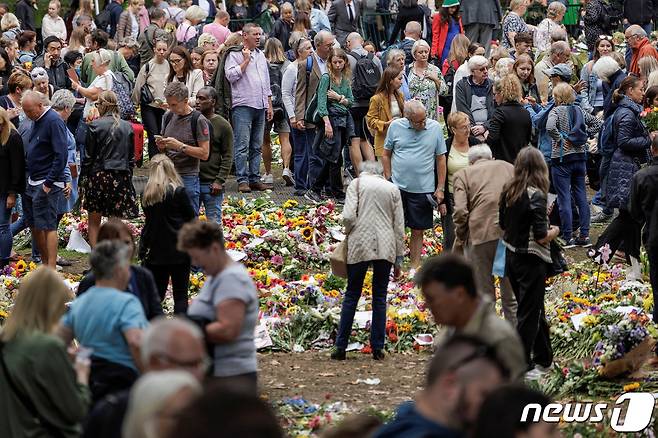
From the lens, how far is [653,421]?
374 inches

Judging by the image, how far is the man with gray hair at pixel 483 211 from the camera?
1163 cm

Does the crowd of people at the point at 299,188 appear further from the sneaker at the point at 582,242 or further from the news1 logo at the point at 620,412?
the news1 logo at the point at 620,412

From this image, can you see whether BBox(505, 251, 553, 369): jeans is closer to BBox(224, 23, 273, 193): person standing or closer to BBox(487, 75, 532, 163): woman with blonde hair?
BBox(487, 75, 532, 163): woman with blonde hair

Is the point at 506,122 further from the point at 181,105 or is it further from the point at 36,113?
the point at 36,113

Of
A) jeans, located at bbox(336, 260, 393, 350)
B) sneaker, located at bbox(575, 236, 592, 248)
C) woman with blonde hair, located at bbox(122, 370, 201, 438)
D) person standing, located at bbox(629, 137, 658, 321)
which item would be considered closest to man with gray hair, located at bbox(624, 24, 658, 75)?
sneaker, located at bbox(575, 236, 592, 248)

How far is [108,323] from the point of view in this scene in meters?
7.57

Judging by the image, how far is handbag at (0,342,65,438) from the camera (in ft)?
23.1

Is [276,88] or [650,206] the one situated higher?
[276,88]

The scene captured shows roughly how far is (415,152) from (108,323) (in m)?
7.38

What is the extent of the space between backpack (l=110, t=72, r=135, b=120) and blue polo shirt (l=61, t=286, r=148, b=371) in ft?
35.1

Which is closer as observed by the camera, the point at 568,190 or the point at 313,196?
the point at 568,190

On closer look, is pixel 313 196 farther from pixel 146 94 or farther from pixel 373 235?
pixel 373 235

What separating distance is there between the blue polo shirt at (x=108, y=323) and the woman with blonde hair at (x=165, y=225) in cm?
367

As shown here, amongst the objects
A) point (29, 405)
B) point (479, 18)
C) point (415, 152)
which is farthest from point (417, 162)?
point (479, 18)
